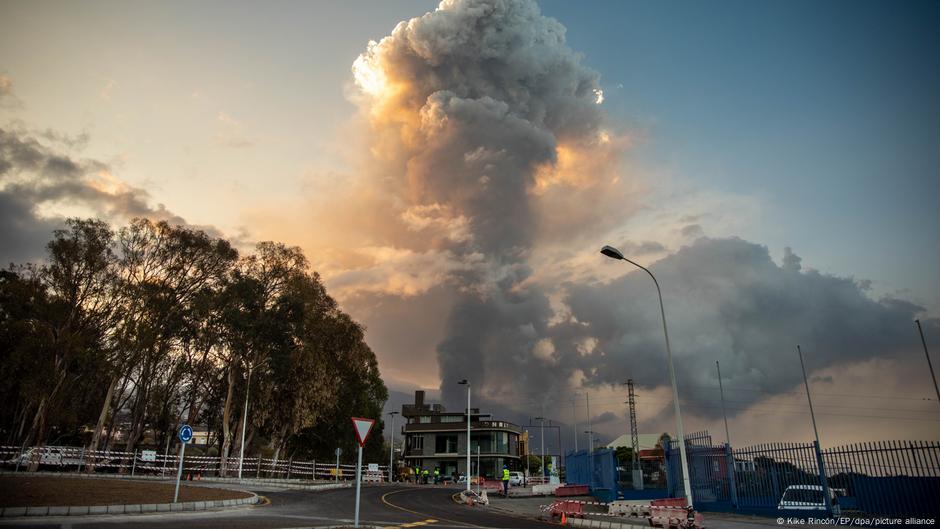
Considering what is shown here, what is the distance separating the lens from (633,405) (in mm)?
76438

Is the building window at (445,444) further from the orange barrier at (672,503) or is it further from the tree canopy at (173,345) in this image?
the orange barrier at (672,503)

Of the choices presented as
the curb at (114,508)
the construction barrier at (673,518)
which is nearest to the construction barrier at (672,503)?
the construction barrier at (673,518)

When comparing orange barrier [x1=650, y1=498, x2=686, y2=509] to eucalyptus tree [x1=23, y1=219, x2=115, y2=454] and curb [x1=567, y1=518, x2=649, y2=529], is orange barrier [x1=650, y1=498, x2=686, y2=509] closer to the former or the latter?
curb [x1=567, y1=518, x2=649, y2=529]

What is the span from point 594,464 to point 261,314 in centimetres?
2615

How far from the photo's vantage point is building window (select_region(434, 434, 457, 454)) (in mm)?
88750

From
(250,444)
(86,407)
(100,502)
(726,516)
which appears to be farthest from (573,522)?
(86,407)

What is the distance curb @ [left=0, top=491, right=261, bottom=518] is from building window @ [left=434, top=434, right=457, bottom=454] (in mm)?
74033

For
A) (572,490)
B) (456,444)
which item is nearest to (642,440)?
(456,444)

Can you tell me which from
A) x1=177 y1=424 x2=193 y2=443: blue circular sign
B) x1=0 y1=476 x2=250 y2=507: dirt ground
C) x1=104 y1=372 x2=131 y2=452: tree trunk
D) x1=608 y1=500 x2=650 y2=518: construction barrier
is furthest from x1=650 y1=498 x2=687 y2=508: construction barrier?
x1=104 y1=372 x2=131 y2=452: tree trunk

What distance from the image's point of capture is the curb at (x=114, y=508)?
11.6 metres

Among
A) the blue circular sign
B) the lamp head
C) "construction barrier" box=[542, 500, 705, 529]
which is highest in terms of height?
the lamp head

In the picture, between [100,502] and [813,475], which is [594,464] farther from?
[100,502]

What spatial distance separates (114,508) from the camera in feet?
44.5

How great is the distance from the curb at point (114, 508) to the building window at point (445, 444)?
243 ft
